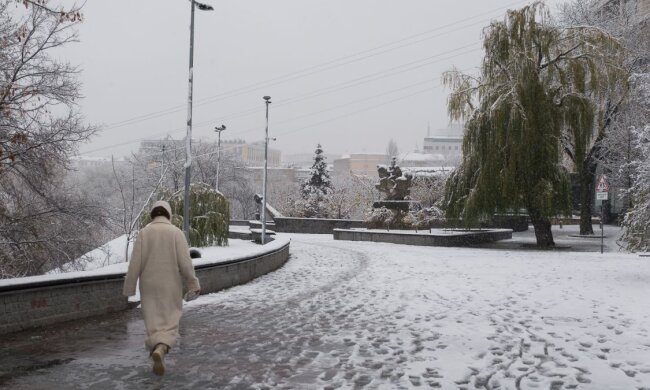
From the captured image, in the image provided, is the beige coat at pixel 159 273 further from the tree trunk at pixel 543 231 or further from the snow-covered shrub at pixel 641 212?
the tree trunk at pixel 543 231

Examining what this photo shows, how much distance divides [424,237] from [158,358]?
22.4 metres

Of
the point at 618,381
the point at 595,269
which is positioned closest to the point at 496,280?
the point at 595,269

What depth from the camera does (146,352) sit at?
6871mm

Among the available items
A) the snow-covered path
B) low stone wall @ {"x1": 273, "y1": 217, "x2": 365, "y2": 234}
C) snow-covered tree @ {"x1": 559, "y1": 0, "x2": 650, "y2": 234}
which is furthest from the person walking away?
Answer: low stone wall @ {"x1": 273, "y1": 217, "x2": 365, "y2": 234}

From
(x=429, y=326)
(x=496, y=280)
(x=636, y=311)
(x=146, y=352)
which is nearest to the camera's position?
(x=146, y=352)

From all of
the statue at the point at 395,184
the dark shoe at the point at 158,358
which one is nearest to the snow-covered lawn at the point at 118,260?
the dark shoe at the point at 158,358

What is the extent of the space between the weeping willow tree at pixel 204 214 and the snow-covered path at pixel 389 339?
6.58m

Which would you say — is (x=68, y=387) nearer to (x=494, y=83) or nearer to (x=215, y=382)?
(x=215, y=382)

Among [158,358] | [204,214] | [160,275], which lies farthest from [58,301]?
[204,214]

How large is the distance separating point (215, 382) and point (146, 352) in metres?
1.59

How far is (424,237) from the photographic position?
2705cm

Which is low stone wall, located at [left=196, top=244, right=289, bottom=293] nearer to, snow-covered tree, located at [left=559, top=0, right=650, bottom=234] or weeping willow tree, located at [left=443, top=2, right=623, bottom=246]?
weeping willow tree, located at [left=443, top=2, right=623, bottom=246]

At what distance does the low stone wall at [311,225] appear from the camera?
39619mm

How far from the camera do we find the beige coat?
18.9 feet
